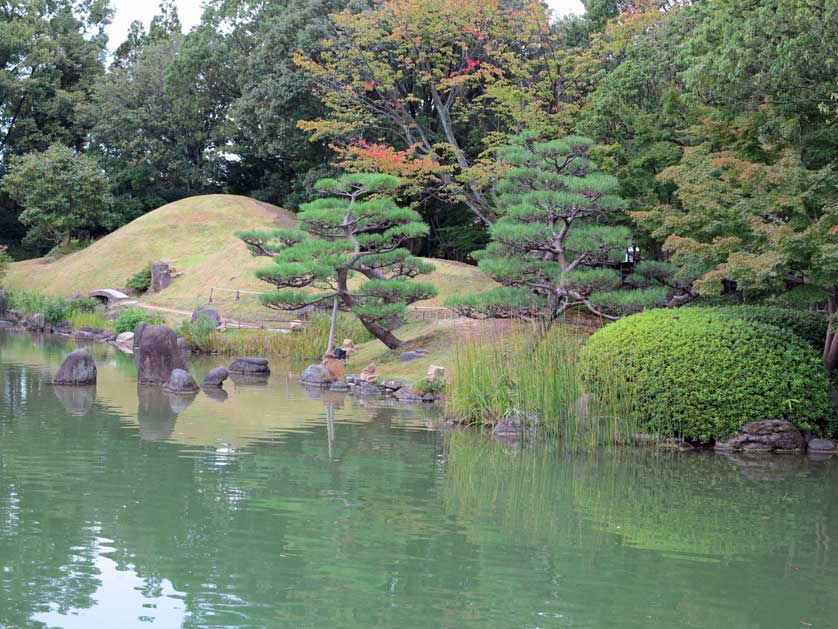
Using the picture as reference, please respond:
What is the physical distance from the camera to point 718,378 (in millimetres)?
9656

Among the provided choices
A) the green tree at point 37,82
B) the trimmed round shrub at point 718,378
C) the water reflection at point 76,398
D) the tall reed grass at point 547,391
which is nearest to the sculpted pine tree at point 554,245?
the tall reed grass at point 547,391

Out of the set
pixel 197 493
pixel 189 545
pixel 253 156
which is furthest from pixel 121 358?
pixel 253 156

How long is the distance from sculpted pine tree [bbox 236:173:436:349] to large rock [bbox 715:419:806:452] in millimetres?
6998

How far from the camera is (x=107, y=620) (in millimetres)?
4613

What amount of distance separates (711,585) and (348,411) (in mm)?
7302

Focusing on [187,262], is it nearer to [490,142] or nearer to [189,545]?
[490,142]

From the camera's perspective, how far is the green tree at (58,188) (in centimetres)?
3269

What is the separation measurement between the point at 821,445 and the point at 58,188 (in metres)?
29.4

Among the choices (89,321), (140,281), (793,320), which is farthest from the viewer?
(140,281)

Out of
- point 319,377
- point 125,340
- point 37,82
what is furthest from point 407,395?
point 37,82

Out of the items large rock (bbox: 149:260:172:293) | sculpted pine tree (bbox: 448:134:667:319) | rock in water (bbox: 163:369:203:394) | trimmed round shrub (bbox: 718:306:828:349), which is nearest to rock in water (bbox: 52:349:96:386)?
rock in water (bbox: 163:369:203:394)

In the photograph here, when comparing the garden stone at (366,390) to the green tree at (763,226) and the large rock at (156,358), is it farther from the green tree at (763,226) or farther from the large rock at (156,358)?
the green tree at (763,226)

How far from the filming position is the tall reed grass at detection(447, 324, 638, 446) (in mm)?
9789

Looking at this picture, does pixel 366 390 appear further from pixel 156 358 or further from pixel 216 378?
pixel 156 358
